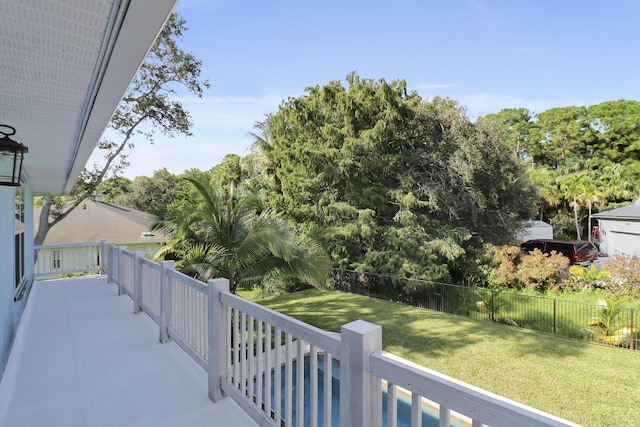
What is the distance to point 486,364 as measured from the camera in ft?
22.6

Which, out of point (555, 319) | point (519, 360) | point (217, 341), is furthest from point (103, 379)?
point (555, 319)

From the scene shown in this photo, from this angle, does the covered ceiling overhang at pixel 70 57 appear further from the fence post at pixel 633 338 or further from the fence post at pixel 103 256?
the fence post at pixel 633 338

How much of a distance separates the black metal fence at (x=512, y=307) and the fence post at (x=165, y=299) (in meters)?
8.54

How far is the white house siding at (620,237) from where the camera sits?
56.6 feet

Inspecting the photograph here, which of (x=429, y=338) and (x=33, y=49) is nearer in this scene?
(x=33, y=49)

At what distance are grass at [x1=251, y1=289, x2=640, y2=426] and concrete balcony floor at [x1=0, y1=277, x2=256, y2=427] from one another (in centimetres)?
493

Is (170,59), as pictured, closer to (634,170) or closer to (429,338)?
(429,338)

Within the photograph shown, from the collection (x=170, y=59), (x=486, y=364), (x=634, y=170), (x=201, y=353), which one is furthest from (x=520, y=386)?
(x=634, y=170)

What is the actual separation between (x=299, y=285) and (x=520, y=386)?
885cm

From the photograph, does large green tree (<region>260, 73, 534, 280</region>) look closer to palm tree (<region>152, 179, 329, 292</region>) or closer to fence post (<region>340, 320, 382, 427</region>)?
palm tree (<region>152, 179, 329, 292</region>)

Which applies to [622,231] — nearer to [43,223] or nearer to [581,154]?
[581,154]

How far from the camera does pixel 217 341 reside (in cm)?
287

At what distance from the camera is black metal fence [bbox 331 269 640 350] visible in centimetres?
834

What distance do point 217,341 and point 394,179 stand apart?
1254cm
